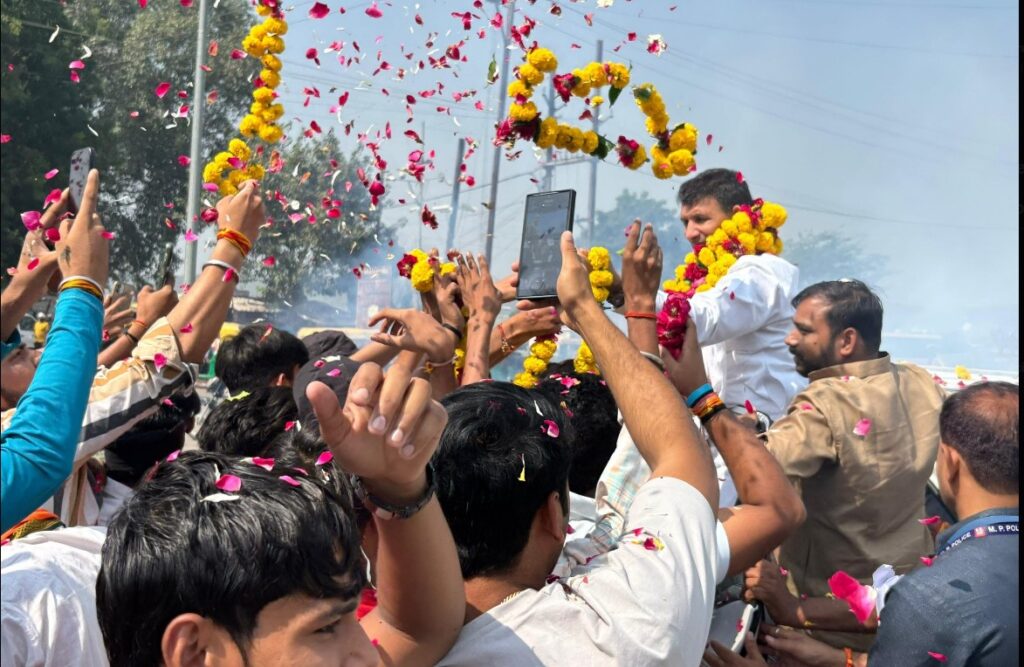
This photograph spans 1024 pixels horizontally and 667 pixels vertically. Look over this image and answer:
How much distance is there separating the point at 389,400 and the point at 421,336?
1920 mm

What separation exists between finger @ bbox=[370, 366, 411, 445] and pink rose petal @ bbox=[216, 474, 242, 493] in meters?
0.30

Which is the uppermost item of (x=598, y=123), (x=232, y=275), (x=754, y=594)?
(x=598, y=123)

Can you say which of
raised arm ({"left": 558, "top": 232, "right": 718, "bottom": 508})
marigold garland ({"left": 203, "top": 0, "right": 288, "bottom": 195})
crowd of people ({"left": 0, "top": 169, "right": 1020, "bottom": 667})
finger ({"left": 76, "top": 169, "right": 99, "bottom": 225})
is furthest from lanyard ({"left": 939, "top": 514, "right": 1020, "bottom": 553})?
marigold garland ({"left": 203, "top": 0, "right": 288, "bottom": 195})

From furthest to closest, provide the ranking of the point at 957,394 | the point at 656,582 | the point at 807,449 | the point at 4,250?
the point at 4,250
the point at 807,449
the point at 957,394
the point at 656,582

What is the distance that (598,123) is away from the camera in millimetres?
4715

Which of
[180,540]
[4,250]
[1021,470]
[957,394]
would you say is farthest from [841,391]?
[4,250]

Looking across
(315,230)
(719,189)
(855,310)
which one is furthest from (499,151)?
(855,310)

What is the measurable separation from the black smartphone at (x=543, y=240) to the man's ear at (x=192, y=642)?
7.58 ft

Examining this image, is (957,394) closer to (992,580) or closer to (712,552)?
(992,580)

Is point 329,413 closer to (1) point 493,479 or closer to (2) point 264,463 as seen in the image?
(2) point 264,463

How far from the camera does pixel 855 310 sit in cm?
380

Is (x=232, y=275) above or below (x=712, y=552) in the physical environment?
above

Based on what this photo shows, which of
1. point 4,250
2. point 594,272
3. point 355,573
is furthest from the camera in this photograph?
point 4,250

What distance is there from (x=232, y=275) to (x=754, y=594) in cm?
184
